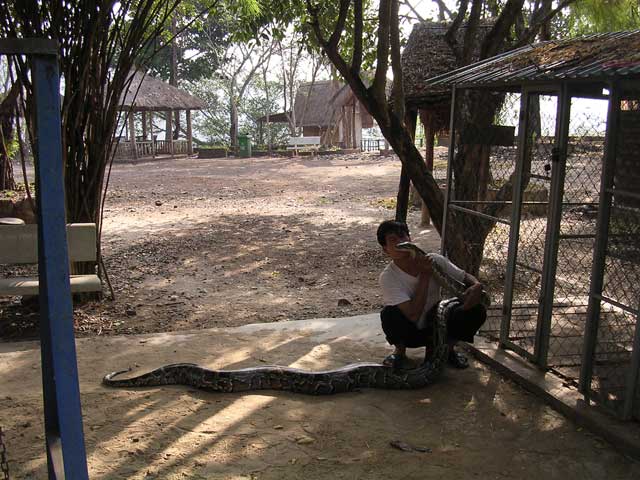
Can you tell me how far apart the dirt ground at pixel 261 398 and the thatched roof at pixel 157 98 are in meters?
18.1

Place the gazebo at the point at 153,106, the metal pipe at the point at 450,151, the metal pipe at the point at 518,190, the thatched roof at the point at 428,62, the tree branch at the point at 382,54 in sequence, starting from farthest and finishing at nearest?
the gazebo at the point at 153,106, the thatched roof at the point at 428,62, the tree branch at the point at 382,54, the metal pipe at the point at 450,151, the metal pipe at the point at 518,190

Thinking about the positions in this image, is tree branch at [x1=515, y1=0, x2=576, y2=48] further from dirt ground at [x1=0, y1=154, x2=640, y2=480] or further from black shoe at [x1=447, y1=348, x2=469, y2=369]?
black shoe at [x1=447, y1=348, x2=469, y2=369]

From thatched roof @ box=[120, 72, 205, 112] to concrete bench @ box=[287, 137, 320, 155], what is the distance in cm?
487

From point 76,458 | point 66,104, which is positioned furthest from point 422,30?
point 76,458

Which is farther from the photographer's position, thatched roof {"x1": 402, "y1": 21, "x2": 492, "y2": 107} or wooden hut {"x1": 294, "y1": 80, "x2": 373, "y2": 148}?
wooden hut {"x1": 294, "y1": 80, "x2": 373, "y2": 148}

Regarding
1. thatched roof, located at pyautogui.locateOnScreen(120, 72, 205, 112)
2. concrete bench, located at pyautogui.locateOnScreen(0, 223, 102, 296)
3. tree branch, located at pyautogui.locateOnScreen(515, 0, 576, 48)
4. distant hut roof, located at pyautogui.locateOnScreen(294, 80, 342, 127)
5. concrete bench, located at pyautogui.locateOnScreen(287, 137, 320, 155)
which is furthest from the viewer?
distant hut roof, located at pyautogui.locateOnScreen(294, 80, 342, 127)

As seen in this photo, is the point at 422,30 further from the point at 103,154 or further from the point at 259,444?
the point at 259,444

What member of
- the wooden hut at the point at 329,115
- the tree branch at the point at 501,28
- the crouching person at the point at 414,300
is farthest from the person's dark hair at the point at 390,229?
the wooden hut at the point at 329,115

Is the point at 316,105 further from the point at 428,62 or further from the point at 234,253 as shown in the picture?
the point at 234,253

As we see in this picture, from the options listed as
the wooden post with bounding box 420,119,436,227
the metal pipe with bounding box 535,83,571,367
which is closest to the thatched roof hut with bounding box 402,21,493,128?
the wooden post with bounding box 420,119,436,227

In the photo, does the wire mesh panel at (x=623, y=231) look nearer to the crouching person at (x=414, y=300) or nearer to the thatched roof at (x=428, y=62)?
the crouching person at (x=414, y=300)

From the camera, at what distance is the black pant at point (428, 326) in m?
4.36

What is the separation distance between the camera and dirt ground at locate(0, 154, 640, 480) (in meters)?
3.37

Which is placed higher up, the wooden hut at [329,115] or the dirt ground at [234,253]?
the wooden hut at [329,115]
